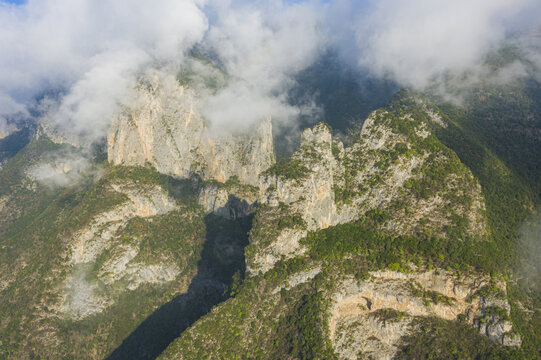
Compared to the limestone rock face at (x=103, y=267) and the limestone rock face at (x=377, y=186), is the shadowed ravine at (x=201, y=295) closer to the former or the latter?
the limestone rock face at (x=103, y=267)

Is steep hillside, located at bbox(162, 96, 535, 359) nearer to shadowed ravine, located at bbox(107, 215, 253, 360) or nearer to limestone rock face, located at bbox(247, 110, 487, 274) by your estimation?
limestone rock face, located at bbox(247, 110, 487, 274)

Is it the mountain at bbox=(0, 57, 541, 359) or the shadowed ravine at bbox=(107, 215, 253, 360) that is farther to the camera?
the shadowed ravine at bbox=(107, 215, 253, 360)

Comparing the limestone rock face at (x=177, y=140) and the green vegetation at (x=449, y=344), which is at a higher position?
the limestone rock face at (x=177, y=140)

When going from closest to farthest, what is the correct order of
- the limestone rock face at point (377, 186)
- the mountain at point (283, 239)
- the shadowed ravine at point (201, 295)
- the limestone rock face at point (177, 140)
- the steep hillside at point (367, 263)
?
1. the steep hillside at point (367, 263)
2. the mountain at point (283, 239)
3. the limestone rock face at point (377, 186)
4. the shadowed ravine at point (201, 295)
5. the limestone rock face at point (177, 140)

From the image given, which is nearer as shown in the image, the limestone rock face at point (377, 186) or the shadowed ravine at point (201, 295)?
the limestone rock face at point (377, 186)

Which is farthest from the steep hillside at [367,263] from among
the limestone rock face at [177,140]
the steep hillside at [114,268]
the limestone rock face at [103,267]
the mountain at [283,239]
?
the limestone rock face at [177,140]

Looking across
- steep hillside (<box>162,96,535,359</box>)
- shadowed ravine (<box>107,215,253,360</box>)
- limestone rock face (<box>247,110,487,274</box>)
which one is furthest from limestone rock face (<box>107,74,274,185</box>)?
steep hillside (<box>162,96,535,359</box>)

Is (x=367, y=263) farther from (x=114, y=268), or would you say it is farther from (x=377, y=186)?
(x=114, y=268)
